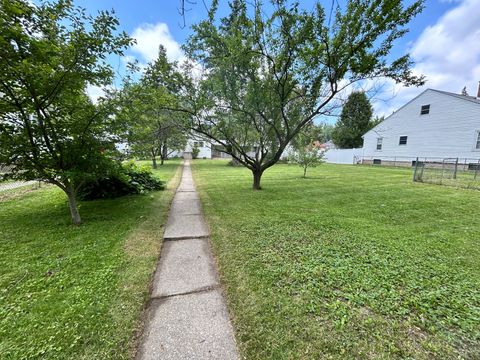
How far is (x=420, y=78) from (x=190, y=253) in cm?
765

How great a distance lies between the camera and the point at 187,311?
2008 millimetres

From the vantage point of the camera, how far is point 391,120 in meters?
19.9

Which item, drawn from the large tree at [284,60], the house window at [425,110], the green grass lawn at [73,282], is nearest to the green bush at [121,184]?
the green grass lawn at [73,282]

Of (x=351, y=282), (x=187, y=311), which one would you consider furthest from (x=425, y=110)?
(x=187, y=311)

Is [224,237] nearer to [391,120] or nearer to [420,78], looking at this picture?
[420,78]

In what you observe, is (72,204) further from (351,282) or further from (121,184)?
(351,282)

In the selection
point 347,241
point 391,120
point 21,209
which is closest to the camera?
point 347,241

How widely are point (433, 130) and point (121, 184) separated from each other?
22599 millimetres

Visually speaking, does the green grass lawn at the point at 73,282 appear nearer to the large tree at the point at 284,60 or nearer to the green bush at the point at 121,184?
the green bush at the point at 121,184

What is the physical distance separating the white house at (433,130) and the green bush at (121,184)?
13185 millimetres

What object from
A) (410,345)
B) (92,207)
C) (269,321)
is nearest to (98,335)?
(269,321)

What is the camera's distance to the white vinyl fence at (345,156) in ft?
80.3

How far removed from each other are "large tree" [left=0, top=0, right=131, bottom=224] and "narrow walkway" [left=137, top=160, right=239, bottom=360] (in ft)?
8.42

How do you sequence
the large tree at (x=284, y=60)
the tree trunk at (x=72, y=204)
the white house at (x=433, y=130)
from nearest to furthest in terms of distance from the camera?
the tree trunk at (x=72, y=204) < the large tree at (x=284, y=60) < the white house at (x=433, y=130)
